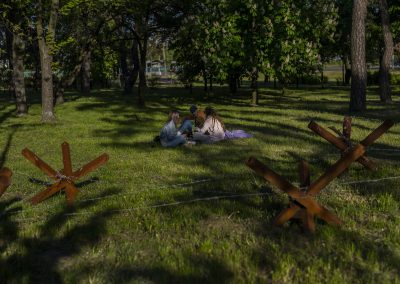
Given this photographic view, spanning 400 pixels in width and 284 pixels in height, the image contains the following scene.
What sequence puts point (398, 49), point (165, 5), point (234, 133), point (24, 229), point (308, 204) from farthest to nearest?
1. point (398, 49)
2. point (165, 5)
3. point (234, 133)
4. point (24, 229)
5. point (308, 204)

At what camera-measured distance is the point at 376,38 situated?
133 feet

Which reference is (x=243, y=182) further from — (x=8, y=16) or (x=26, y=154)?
(x=8, y=16)

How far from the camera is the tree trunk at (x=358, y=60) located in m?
20.7

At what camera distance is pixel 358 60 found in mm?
21000

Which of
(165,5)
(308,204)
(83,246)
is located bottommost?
(83,246)

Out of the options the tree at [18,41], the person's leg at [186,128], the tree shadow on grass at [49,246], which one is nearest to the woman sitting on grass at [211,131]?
the person's leg at [186,128]

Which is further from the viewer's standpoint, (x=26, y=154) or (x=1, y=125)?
(x=1, y=125)

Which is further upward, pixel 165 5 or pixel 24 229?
pixel 165 5

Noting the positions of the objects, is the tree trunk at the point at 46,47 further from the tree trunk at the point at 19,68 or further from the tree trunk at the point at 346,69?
the tree trunk at the point at 346,69

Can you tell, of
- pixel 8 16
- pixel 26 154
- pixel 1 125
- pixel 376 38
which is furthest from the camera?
pixel 376 38

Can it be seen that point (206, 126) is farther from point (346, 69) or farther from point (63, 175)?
point (346, 69)

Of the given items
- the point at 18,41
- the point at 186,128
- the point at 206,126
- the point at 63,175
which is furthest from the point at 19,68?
the point at 63,175

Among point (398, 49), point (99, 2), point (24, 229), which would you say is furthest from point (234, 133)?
point (398, 49)

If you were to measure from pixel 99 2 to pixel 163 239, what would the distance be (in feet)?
62.8
